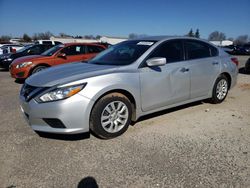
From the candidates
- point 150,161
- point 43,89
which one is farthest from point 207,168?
point 43,89

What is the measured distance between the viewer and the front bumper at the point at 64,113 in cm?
309

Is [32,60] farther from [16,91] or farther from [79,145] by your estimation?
[79,145]

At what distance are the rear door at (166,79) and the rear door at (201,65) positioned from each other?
17 centimetres

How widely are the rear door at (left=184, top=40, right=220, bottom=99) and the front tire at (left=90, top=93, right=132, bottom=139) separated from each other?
1.60 metres

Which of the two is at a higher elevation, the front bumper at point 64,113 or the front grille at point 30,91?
the front grille at point 30,91

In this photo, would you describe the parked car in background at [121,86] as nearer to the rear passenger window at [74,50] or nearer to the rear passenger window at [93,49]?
the rear passenger window at [74,50]

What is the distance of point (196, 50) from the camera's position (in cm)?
470

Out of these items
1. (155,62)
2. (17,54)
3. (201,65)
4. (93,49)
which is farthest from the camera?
(17,54)

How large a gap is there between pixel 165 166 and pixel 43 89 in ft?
6.34

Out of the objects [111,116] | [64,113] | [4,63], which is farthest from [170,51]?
[4,63]

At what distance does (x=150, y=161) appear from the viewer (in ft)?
9.56

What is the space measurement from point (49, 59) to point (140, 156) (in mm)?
6380

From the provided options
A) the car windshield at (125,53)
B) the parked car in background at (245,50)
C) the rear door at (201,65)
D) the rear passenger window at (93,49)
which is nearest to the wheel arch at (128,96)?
the car windshield at (125,53)

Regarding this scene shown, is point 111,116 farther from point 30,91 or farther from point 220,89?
point 220,89
